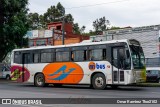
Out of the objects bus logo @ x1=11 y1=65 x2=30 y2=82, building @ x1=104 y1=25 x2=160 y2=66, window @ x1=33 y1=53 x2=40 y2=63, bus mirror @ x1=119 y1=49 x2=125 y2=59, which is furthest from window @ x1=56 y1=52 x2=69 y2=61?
building @ x1=104 y1=25 x2=160 y2=66

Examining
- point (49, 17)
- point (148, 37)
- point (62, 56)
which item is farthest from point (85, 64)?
point (49, 17)

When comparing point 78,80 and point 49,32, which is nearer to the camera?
point 78,80

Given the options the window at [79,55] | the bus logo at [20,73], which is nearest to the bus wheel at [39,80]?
the bus logo at [20,73]

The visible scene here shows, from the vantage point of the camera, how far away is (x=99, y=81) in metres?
21.3

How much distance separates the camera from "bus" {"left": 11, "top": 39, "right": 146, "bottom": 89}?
20234 mm

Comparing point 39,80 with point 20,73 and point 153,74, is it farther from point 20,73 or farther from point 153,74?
point 153,74

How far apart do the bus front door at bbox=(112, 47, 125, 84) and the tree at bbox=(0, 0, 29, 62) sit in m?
18.6

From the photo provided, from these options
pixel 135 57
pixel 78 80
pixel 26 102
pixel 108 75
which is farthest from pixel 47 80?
pixel 26 102

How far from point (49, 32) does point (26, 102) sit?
44.0 meters

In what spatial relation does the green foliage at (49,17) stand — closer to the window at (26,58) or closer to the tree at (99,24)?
the tree at (99,24)

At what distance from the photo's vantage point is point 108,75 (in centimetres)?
2070

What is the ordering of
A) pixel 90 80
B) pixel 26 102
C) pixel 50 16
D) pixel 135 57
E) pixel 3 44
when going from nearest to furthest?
1. pixel 26 102
2. pixel 135 57
3. pixel 90 80
4. pixel 3 44
5. pixel 50 16

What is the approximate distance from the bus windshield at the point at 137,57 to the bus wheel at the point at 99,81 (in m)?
2.22

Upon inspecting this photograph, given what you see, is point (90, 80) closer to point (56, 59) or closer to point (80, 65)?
point (80, 65)
